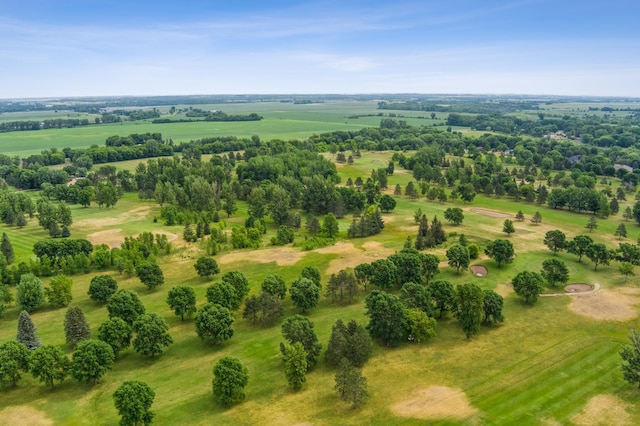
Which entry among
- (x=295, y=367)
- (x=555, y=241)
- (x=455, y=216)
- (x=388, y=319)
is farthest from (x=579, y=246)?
(x=295, y=367)

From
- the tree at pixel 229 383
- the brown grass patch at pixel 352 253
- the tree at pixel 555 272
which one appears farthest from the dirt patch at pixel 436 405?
the brown grass patch at pixel 352 253

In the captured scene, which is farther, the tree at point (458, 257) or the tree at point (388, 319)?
the tree at point (458, 257)

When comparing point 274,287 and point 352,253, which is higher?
point 274,287

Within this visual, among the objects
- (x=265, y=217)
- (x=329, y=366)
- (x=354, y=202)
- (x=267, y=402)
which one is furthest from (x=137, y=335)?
(x=354, y=202)

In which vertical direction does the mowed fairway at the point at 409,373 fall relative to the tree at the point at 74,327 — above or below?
below

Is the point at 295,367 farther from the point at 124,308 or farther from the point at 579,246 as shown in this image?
the point at 579,246

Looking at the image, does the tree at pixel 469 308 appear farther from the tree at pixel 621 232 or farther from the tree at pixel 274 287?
the tree at pixel 621 232
